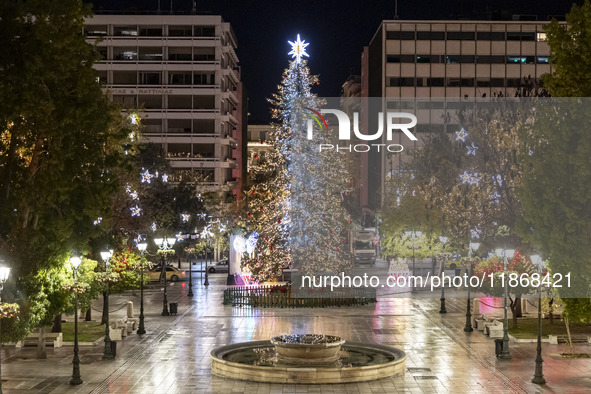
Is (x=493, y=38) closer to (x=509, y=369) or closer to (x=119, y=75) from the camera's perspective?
(x=119, y=75)

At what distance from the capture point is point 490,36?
323 ft

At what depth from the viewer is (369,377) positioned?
27297 millimetres

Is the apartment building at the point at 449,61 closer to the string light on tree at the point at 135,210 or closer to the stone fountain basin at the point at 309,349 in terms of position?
the string light on tree at the point at 135,210

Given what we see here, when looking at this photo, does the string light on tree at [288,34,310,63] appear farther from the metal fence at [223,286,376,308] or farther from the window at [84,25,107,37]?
the window at [84,25,107,37]

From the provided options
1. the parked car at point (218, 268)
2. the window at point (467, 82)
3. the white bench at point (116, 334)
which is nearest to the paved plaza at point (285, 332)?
the white bench at point (116, 334)

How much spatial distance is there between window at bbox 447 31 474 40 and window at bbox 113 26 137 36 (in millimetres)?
34086

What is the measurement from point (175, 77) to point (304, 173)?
4964cm

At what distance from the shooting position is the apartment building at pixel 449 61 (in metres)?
97.8

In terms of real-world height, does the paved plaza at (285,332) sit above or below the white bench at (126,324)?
below

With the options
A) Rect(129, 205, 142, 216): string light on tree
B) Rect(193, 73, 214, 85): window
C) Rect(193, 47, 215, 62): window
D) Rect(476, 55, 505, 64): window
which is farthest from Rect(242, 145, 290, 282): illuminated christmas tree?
Rect(476, 55, 505, 64): window

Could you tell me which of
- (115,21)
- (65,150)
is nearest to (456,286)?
(65,150)

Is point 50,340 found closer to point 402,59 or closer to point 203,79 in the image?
point 203,79

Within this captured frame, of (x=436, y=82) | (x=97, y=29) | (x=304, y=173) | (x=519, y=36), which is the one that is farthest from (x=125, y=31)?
(x=304, y=173)

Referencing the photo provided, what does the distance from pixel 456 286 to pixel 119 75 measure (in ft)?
165
